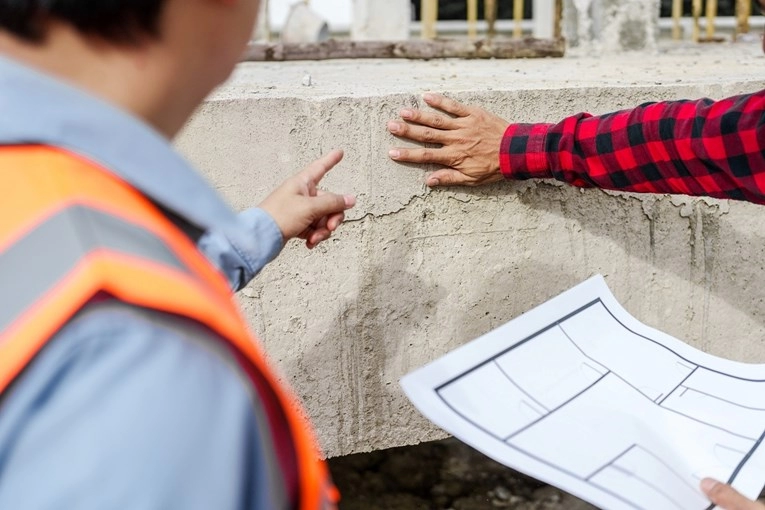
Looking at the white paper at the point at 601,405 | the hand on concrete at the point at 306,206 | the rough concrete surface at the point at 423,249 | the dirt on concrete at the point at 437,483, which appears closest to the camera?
the white paper at the point at 601,405

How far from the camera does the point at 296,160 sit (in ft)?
4.78

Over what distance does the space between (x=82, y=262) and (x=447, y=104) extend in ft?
3.60

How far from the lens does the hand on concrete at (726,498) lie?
936 mm

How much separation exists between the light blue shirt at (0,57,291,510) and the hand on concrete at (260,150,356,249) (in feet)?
2.08

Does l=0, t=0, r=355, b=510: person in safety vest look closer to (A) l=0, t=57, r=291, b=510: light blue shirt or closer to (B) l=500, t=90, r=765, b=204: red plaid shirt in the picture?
(A) l=0, t=57, r=291, b=510: light blue shirt

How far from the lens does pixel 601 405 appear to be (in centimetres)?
106

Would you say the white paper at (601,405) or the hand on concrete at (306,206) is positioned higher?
the hand on concrete at (306,206)

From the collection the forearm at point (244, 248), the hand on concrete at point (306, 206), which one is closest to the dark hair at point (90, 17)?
the forearm at point (244, 248)

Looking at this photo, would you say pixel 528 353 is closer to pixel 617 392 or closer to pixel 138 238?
pixel 617 392

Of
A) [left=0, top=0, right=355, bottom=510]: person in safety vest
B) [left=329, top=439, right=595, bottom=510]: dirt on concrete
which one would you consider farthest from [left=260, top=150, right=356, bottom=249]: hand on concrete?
[left=329, top=439, right=595, bottom=510]: dirt on concrete

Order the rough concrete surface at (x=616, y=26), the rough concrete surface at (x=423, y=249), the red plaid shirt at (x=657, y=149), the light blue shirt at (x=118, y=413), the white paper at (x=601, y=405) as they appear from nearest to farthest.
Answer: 1. the light blue shirt at (x=118, y=413)
2. the white paper at (x=601, y=405)
3. the red plaid shirt at (x=657, y=149)
4. the rough concrete surface at (x=423, y=249)
5. the rough concrete surface at (x=616, y=26)

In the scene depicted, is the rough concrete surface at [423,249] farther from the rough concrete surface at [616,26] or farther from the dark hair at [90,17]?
the rough concrete surface at [616,26]

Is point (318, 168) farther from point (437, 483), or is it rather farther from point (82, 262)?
point (437, 483)

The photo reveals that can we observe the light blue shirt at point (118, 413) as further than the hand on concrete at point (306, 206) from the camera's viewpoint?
No
